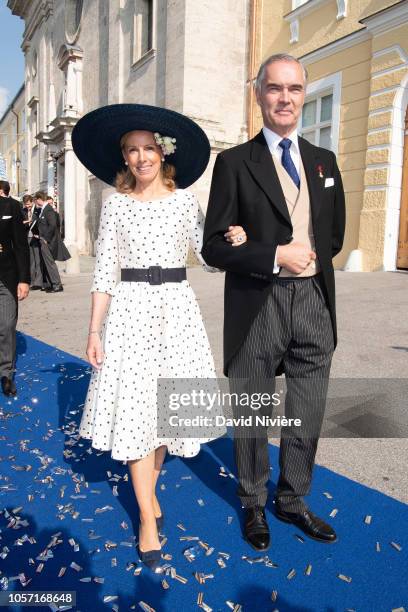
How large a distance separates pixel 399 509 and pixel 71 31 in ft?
89.5

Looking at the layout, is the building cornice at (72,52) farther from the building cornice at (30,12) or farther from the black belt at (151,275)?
the black belt at (151,275)

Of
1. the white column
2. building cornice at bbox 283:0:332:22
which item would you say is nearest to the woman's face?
building cornice at bbox 283:0:332:22

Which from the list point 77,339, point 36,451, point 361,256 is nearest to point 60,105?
point 361,256

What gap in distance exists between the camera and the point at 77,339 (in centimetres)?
620

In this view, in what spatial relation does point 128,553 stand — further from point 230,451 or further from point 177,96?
point 177,96

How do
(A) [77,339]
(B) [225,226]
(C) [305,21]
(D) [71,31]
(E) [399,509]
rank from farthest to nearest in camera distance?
(D) [71,31] < (C) [305,21] < (A) [77,339] < (E) [399,509] < (B) [225,226]

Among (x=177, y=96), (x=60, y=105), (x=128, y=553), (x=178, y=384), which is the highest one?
(x=60, y=105)

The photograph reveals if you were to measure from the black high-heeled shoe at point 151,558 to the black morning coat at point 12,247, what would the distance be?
2.90 meters

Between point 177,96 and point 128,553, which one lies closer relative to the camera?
point 128,553

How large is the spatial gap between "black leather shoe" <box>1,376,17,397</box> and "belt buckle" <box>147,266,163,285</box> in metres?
2.65

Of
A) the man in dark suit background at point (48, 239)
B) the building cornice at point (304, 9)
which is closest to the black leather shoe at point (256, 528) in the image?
the man in dark suit background at point (48, 239)

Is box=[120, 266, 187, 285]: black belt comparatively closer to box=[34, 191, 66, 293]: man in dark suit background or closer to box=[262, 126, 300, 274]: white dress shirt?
box=[262, 126, 300, 274]: white dress shirt

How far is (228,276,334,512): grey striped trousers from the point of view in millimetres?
2129

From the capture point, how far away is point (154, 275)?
2.19 meters
